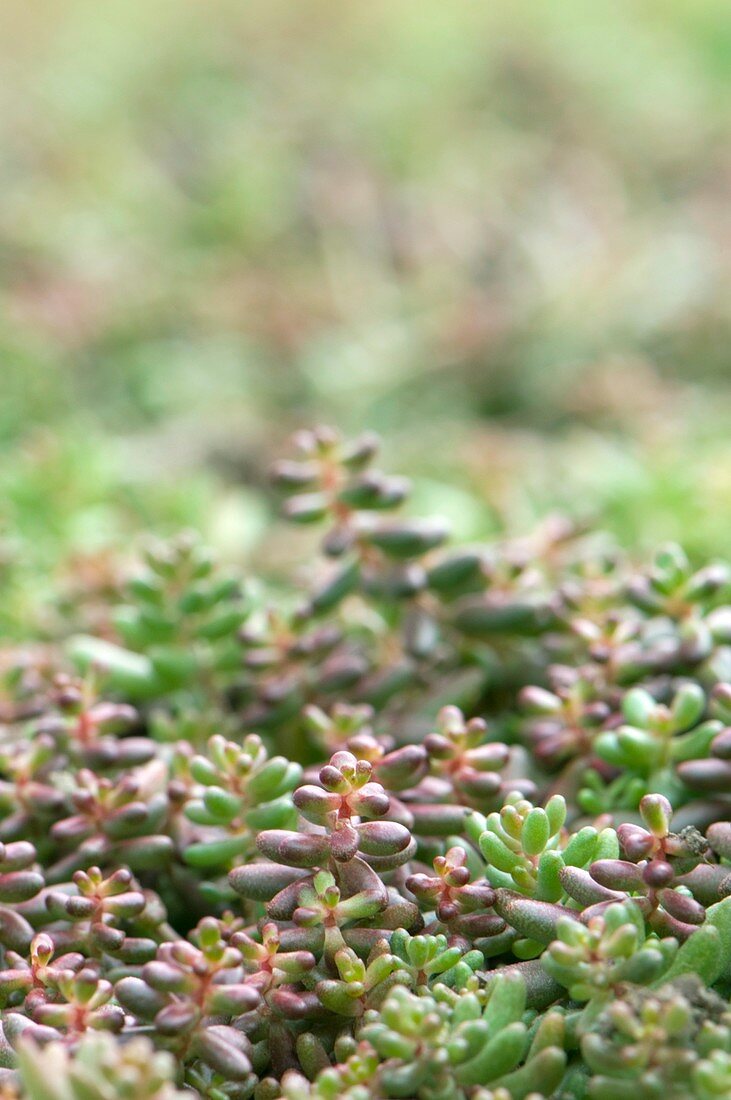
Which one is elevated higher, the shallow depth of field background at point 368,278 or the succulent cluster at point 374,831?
the shallow depth of field background at point 368,278

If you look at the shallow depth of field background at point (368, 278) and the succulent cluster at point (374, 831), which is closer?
the succulent cluster at point (374, 831)

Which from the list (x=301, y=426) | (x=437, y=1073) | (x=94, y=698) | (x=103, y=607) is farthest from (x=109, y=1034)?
(x=301, y=426)

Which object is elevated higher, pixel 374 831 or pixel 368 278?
pixel 368 278

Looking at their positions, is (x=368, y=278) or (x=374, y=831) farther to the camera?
(x=368, y=278)

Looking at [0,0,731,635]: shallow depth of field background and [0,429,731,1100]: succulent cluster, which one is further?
[0,0,731,635]: shallow depth of field background
